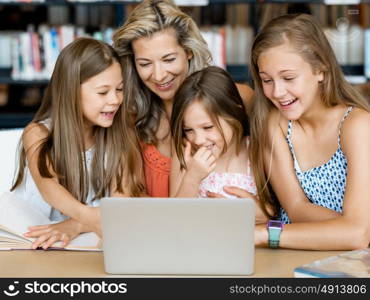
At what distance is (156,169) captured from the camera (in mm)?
2252

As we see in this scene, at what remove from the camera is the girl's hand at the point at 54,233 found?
5.61 ft

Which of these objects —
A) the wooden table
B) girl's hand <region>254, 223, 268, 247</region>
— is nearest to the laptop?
the wooden table

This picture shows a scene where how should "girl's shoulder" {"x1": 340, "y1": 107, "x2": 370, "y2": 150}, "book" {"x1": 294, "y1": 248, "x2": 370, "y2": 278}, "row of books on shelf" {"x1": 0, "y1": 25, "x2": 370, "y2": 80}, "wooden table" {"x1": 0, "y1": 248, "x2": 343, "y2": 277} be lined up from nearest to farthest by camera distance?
"book" {"x1": 294, "y1": 248, "x2": 370, "y2": 278}, "wooden table" {"x1": 0, "y1": 248, "x2": 343, "y2": 277}, "girl's shoulder" {"x1": 340, "y1": 107, "x2": 370, "y2": 150}, "row of books on shelf" {"x1": 0, "y1": 25, "x2": 370, "y2": 80}

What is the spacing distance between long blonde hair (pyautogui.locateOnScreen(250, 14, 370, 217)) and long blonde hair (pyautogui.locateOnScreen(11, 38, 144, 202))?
17.2 inches

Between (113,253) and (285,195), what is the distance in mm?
633

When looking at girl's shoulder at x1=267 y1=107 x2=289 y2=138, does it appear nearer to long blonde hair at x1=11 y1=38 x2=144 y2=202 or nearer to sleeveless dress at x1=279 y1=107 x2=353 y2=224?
sleeveless dress at x1=279 y1=107 x2=353 y2=224

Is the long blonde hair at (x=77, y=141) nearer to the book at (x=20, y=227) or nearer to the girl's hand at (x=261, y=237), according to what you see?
the book at (x=20, y=227)

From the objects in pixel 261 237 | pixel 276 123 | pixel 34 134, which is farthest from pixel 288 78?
pixel 34 134

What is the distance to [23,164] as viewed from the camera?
2.14m

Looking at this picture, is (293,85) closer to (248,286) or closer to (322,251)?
(322,251)

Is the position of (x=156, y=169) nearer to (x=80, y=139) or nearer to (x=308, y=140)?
(x=80, y=139)

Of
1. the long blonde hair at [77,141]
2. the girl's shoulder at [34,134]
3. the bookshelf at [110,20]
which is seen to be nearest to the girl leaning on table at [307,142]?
the long blonde hair at [77,141]

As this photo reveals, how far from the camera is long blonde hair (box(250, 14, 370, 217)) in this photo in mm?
1813

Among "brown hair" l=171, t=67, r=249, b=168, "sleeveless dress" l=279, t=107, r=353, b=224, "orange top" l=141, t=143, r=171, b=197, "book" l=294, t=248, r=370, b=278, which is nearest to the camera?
"book" l=294, t=248, r=370, b=278
